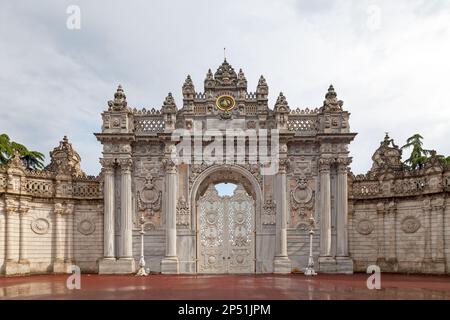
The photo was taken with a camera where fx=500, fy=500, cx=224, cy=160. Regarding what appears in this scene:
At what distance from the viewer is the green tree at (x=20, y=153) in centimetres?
4056

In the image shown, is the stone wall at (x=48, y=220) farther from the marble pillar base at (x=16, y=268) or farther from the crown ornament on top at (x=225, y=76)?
the crown ornament on top at (x=225, y=76)

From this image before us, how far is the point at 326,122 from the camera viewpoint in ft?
94.8

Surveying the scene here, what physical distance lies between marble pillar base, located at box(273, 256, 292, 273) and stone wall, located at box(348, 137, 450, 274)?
408cm

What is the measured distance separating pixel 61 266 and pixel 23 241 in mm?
2547

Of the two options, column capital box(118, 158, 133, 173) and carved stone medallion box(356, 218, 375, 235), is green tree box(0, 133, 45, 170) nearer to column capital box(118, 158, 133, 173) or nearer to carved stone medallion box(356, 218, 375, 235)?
column capital box(118, 158, 133, 173)

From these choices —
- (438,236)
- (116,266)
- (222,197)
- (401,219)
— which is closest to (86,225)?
(116,266)

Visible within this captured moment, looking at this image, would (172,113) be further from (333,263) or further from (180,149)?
(333,263)

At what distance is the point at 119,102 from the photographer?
2923 cm

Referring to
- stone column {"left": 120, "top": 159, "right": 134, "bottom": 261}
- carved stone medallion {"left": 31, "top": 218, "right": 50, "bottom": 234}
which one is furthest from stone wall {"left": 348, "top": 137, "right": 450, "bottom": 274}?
carved stone medallion {"left": 31, "top": 218, "right": 50, "bottom": 234}

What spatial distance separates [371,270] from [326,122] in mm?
8779

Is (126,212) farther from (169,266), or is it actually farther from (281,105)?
(281,105)

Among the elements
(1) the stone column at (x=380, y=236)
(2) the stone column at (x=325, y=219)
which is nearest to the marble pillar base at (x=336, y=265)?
(2) the stone column at (x=325, y=219)

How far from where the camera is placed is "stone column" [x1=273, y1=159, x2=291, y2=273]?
91.1 feet
